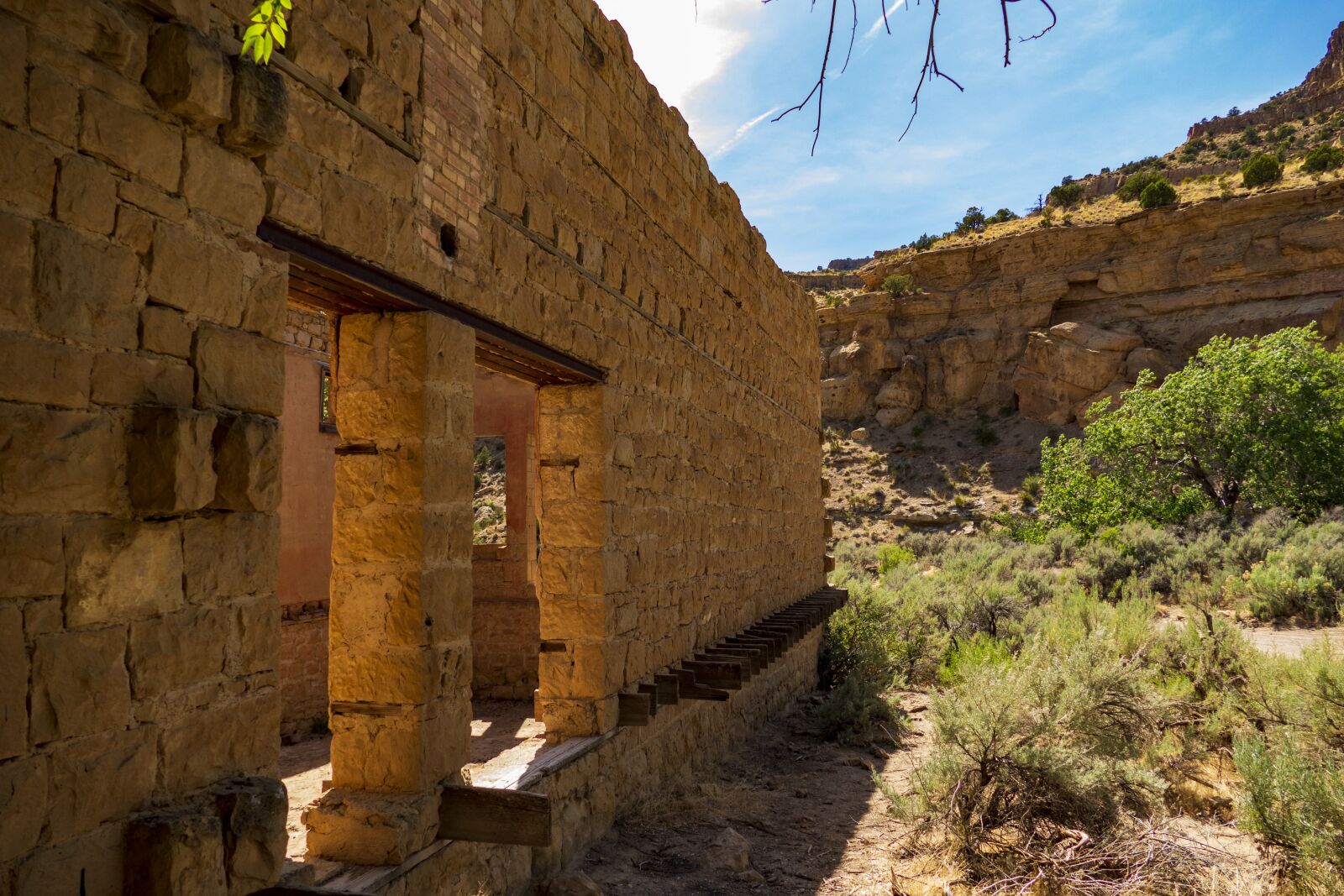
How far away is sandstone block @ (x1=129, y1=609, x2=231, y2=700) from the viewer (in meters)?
2.13

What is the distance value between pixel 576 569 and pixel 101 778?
3101 mm

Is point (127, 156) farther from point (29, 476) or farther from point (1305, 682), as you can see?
point (1305, 682)

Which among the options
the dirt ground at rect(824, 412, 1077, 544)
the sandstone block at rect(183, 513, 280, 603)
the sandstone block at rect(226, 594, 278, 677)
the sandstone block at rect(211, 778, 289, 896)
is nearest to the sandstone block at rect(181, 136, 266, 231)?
the sandstone block at rect(183, 513, 280, 603)

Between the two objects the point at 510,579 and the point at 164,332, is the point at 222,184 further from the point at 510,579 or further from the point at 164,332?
the point at 510,579

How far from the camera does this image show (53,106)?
1.95 m

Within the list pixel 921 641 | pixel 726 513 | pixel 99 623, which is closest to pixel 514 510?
pixel 726 513

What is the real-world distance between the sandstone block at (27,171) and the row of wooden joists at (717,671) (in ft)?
13.1

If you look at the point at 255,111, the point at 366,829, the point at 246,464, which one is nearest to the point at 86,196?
the point at 255,111

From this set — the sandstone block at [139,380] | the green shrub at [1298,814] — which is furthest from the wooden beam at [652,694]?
the sandstone block at [139,380]

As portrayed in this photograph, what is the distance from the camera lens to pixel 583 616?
16.3ft

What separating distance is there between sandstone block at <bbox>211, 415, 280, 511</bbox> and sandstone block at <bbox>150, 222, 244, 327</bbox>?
0.31 metres

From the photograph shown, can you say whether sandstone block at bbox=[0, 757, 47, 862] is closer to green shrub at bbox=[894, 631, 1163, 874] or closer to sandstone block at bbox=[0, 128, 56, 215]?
sandstone block at bbox=[0, 128, 56, 215]

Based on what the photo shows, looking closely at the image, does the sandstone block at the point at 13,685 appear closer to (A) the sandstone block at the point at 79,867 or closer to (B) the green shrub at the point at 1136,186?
(A) the sandstone block at the point at 79,867

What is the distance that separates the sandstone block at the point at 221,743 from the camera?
220 centimetres
